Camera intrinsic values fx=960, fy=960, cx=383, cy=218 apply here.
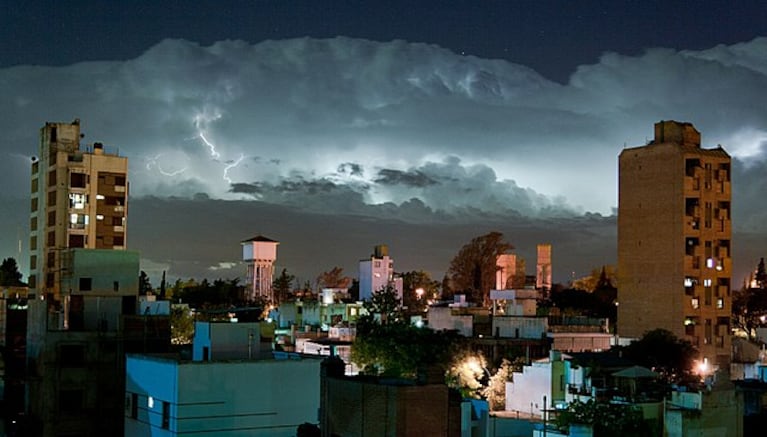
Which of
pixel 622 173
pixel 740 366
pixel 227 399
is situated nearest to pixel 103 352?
pixel 227 399

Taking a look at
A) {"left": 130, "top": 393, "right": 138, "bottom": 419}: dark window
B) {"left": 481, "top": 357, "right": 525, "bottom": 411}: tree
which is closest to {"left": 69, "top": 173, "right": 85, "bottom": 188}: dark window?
{"left": 481, "top": 357, "right": 525, "bottom": 411}: tree

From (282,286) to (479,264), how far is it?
26.3m

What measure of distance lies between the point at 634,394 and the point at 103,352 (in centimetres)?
2445

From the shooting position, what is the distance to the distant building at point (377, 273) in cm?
11312

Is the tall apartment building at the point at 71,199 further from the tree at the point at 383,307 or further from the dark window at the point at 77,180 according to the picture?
the tree at the point at 383,307

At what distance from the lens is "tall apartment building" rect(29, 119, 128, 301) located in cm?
7450

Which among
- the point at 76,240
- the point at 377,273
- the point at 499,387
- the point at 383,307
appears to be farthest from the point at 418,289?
the point at 499,387

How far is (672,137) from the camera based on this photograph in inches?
3147

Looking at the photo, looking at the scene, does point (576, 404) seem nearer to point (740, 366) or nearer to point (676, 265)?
point (740, 366)

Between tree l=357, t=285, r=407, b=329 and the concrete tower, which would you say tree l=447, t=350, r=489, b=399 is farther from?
the concrete tower

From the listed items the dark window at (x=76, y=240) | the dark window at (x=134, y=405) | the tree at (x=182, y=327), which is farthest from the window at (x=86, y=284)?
the dark window at (x=76, y=240)

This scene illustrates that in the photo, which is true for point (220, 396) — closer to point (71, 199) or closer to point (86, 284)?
point (86, 284)

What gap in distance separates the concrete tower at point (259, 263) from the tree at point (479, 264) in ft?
75.3

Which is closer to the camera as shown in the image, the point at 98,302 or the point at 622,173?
the point at 98,302
